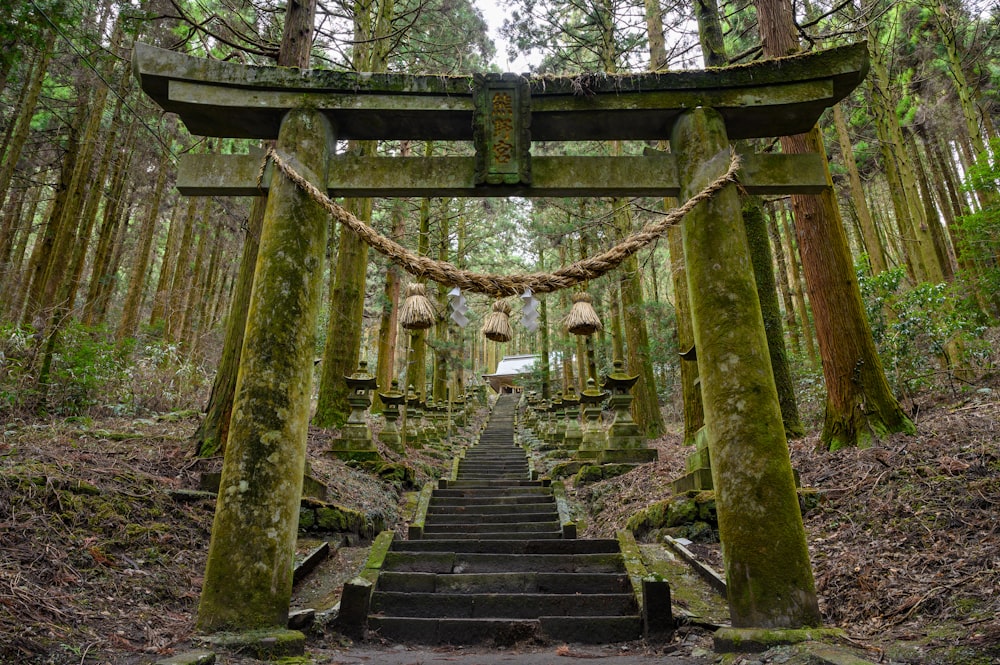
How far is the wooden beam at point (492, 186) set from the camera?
3.76m

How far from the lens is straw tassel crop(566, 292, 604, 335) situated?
9500 mm

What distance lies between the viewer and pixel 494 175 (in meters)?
3.75

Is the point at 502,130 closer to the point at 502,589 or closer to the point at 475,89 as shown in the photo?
the point at 475,89

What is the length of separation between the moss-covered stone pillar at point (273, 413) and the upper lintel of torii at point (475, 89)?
0.25 meters

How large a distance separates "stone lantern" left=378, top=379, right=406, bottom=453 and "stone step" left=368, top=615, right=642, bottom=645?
6.84 metres

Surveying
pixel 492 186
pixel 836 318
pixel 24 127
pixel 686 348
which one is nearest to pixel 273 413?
pixel 492 186

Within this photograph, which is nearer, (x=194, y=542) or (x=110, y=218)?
(x=194, y=542)

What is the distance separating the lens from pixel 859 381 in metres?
5.56

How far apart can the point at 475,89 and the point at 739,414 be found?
9.53ft

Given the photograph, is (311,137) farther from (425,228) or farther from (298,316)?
(425,228)

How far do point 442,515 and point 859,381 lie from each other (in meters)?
5.22

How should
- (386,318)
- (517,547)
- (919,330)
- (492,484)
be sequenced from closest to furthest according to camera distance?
(517,547), (919,330), (492,484), (386,318)

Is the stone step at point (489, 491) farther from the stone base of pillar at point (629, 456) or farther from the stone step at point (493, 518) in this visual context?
the stone base of pillar at point (629, 456)

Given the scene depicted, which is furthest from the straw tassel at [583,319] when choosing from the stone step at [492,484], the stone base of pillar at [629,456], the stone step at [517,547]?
the stone step at [517,547]
